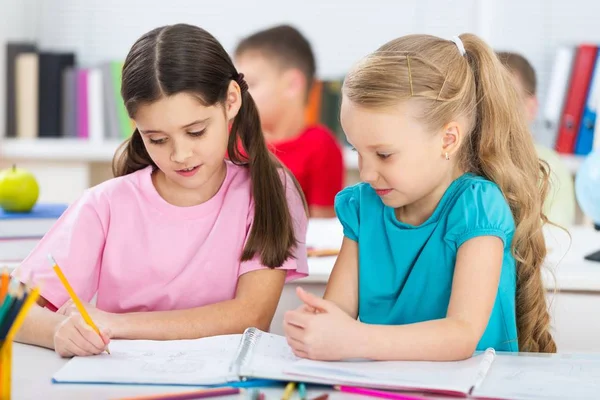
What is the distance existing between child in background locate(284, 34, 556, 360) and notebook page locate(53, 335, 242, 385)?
120mm

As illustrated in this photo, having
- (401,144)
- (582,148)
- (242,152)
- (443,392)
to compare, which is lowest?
(582,148)

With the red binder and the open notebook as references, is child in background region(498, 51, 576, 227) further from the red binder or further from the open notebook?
the open notebook

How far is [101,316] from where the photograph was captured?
1354 millimetres

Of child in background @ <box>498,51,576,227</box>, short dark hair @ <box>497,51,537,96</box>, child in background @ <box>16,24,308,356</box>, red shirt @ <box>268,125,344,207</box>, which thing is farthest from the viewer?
red shirt @ <box>268,125,344,207</box>

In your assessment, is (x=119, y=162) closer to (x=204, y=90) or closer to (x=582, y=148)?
(x=204, y=90)

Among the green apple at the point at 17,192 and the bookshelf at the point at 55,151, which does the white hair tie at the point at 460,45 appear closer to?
the green apple at the point at 17,192

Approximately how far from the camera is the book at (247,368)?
3.51 ft

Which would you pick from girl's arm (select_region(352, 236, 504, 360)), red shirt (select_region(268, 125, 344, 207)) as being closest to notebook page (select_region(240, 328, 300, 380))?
girl's arm (select_region(352, 236, 504, 360))

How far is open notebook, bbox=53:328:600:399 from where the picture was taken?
41.9 inches

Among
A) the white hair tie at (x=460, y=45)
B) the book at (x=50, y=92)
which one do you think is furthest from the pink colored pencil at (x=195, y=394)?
the book at (x=50, y=92)

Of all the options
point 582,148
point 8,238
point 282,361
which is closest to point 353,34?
point 582,148

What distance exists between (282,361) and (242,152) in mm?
582

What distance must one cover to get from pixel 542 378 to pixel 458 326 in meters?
0.14

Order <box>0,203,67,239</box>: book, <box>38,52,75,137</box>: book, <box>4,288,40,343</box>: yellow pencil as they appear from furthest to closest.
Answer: <box>38,52,75,137</box>: book, <box>0,203,67,239</box>: book, <box>4,288,40,343</box>: yellow pencil
